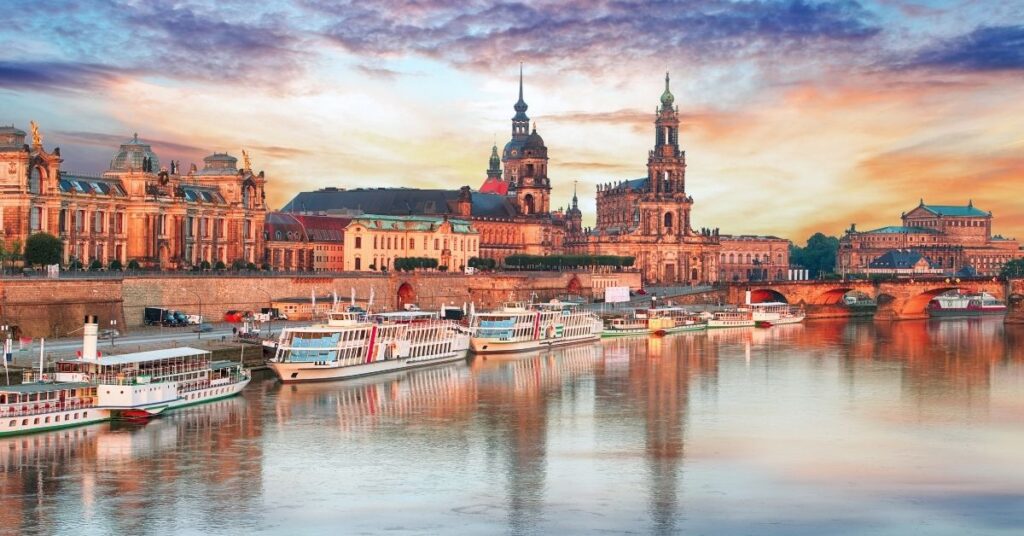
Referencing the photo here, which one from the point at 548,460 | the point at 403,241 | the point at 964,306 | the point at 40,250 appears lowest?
Answer: the point at 548,460

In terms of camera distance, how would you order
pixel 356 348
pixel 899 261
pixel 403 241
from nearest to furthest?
pixel 356 348
pixel 403 241
pixel 899 261

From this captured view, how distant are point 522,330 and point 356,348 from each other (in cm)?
1961

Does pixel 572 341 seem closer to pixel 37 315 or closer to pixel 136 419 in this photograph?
pixel 37 315

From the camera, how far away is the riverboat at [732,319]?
108m

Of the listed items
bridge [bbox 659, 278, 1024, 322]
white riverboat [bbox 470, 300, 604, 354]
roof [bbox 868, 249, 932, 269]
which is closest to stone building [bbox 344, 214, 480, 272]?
bridge [bbox 659, 278, 1024, 322]

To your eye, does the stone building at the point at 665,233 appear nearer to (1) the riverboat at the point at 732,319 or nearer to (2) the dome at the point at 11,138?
(1) the riverboat at the point at 732,319

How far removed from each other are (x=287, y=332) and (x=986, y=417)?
1171 inches

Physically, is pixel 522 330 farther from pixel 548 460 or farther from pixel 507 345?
pixel 548 460

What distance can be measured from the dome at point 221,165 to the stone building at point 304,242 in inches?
401

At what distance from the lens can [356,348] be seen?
2463 inches

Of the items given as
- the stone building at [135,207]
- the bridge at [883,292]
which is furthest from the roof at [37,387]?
the bridge at [883,292]

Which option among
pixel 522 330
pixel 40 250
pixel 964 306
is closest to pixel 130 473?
pixel 40 250

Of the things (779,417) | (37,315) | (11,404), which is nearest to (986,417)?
(779,417)

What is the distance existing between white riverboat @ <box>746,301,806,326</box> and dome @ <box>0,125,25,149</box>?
59418 mm
